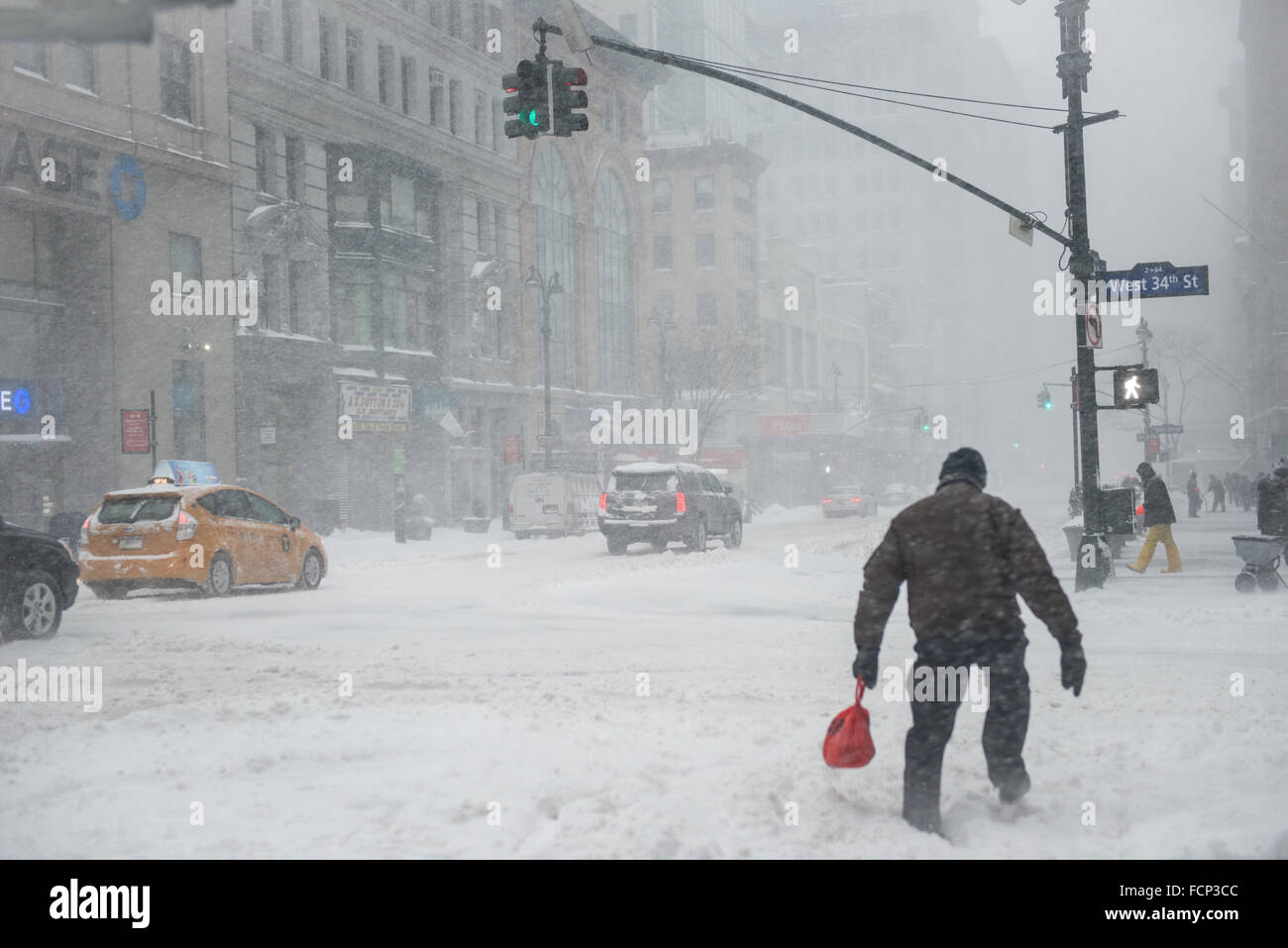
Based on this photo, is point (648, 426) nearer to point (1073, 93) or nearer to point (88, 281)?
point (88, 281)

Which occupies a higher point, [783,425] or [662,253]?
[662,253]

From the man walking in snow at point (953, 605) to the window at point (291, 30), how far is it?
37088mm

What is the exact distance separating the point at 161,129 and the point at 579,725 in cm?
2901

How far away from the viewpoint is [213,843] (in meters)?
5.77

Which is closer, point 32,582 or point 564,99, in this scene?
point 32,582

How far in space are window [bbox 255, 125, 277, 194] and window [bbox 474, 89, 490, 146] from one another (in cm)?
1255

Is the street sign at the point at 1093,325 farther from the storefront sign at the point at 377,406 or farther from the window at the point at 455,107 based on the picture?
the window at the point at 455,107

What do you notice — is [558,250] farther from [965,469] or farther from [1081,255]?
[965,469]

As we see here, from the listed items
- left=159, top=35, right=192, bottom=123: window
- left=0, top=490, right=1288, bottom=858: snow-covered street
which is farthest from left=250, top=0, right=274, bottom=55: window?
left=0, top=490, right=1288, bottom=858: snow-covered street

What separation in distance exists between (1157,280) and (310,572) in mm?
12456

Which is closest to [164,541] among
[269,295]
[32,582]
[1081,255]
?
[32,582]

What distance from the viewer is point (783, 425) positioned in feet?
278

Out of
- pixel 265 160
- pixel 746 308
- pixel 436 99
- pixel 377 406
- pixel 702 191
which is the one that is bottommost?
pixel 377 406
